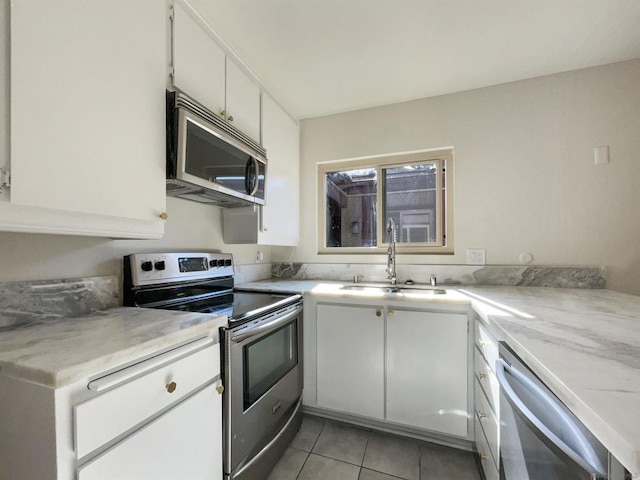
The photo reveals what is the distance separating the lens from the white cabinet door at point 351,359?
162 centimetres

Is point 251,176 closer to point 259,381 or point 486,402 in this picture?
point 259,381

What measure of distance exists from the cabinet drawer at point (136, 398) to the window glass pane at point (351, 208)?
1.67 metres

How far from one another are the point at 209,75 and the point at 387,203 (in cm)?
162

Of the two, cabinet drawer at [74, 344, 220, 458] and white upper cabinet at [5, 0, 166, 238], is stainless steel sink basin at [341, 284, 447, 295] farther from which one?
white upper cabinet at [5, 0, 166, 238]

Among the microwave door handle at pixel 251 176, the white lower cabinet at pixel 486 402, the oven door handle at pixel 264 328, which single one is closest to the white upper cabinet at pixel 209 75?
the microwave door handle at pixel 251 176

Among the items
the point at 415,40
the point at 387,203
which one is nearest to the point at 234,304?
the point at 387,203

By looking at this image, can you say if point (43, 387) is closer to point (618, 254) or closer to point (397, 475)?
point (397, 475)

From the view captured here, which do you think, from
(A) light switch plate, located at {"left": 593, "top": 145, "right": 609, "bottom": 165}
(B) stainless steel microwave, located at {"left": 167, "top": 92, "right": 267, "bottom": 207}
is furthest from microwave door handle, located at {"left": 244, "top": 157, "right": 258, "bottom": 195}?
(A) light switch plate, located at {"left": 593, "top": 145, "right": 609, "bottom": 165}

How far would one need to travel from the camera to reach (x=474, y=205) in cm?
200

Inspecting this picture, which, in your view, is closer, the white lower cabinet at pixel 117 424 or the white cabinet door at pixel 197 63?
the white lower cabinet at pixel 117 424

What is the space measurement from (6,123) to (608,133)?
2.98 m

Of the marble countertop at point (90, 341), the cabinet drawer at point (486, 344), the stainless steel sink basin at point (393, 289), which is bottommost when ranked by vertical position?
the cabinet drawer at point (486, 344)

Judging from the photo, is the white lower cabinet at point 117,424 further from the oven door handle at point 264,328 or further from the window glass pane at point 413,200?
the window glass pane at point 413,200

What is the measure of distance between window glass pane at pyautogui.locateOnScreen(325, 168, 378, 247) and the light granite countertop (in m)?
1.05
